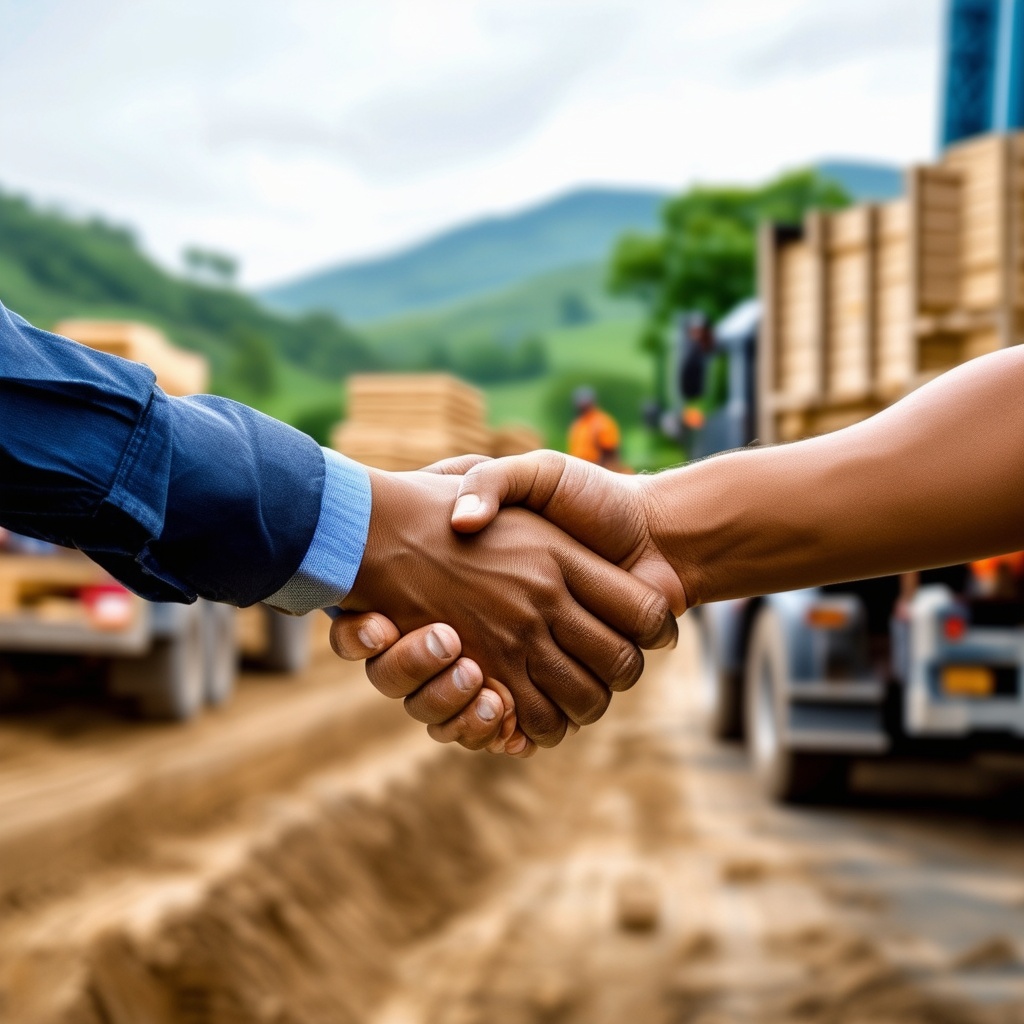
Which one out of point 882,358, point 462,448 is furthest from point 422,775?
point 462,448

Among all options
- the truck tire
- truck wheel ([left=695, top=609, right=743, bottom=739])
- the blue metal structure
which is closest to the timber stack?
truck wheel ([left=695, top=609, right=743, bottom=739])

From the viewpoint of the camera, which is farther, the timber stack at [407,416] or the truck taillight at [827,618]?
the timber stack at [407,416]

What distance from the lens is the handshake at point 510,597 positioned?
2.97m

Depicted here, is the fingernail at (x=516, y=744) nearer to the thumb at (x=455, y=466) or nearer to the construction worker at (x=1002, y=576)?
the thumb at (x=455, y=466)

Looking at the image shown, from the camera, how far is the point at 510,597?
307 cm

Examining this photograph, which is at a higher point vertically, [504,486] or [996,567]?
[504,486]

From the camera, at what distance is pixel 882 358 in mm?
7348

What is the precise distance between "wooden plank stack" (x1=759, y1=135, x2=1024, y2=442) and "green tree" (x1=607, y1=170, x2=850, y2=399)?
121ft

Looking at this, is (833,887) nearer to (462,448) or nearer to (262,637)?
(262,637)

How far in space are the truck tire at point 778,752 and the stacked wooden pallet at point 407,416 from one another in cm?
668

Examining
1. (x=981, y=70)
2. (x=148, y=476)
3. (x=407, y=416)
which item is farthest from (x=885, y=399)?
(x=407, y=416)

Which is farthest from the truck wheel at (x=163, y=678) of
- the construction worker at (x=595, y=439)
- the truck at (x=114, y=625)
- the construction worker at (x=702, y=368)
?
the construction worker at (x=595, y=439)

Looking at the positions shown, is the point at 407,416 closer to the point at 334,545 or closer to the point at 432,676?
the point at 432,676

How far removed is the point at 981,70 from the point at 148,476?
28.9 feet
